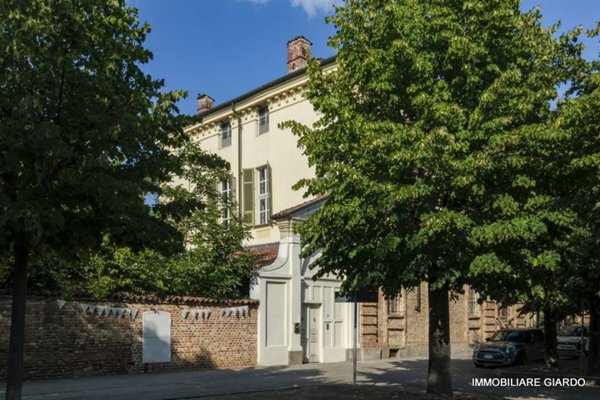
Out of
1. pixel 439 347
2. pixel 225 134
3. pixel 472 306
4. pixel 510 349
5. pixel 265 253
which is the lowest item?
pixel 510 349

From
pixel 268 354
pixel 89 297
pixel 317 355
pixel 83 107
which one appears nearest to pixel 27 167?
pixel 83 107

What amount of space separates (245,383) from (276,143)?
45.6 feet

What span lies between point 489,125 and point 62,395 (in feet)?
32.3

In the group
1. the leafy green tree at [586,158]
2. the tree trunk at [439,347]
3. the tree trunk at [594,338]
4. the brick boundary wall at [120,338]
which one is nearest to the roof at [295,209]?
the brick boundary wall at [120,338]

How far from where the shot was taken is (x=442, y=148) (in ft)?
34.7

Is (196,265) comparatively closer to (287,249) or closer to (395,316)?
(287,249)

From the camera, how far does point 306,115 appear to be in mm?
26031

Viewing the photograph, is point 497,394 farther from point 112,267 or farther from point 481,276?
point 112,267

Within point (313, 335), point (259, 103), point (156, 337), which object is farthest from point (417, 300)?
point (156, 337)

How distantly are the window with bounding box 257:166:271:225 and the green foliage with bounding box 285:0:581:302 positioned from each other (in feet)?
49.0

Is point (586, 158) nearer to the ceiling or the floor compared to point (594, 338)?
nearer to the ceiling

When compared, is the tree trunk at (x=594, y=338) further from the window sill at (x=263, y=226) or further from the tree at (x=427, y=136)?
the window sill at (x=263, y=226)

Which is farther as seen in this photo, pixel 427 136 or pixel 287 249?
pixel 287 249

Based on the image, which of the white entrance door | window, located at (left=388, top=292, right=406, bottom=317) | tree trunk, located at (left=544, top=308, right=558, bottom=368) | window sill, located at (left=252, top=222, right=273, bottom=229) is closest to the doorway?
the white entrance door
